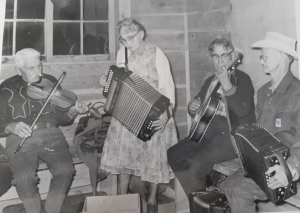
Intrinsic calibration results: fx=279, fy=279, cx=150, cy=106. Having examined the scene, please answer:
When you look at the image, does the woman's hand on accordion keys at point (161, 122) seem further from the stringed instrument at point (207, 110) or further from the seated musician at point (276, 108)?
the seated musician at point (276, 108)

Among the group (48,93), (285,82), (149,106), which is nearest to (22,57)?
(48,93)

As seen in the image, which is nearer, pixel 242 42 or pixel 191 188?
pixel 242 42

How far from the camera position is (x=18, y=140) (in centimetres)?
158

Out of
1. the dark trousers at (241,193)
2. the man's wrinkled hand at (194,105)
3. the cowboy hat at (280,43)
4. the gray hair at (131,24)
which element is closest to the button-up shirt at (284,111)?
the cowboy hat at (280,43)

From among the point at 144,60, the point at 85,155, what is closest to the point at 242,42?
the point at 144,60

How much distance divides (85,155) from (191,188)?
2.32ft

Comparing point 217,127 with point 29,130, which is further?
point 217,127

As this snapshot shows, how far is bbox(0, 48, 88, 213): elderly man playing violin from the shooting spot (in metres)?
1.58

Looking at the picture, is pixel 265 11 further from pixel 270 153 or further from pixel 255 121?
pixel 270 153

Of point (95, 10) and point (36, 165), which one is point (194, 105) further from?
point (36, 165)

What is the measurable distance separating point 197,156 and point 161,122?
31cm

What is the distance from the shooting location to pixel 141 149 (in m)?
1.78

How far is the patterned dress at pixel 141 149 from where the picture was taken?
1.77m

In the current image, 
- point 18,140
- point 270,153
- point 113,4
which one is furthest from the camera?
point 113,4
